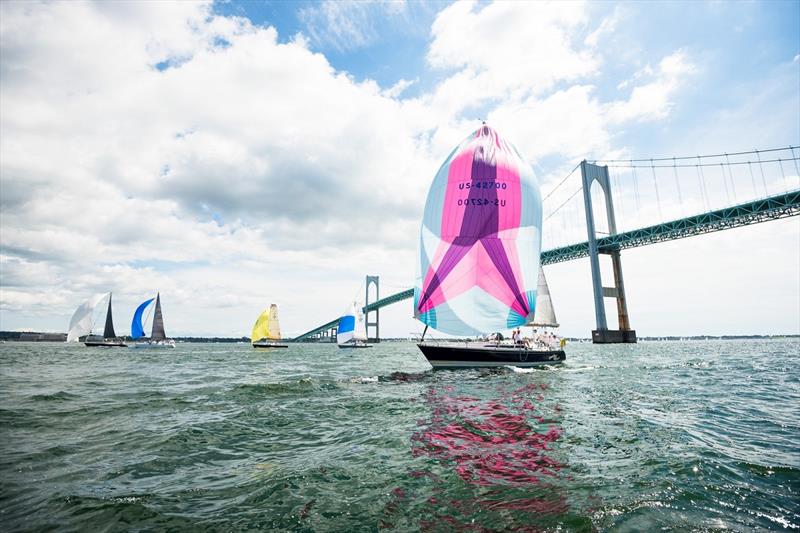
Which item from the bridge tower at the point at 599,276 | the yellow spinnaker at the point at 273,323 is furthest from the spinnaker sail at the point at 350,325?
the bridge tower at the point at 599,276

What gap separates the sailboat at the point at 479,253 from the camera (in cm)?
1486

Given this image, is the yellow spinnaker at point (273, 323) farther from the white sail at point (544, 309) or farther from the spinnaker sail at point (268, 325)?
the white sail at point (544, 309)

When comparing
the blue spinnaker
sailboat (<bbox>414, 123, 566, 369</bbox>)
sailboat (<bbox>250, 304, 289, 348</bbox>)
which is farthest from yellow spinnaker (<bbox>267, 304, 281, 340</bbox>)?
sailboat (<bbox>414, 123, 566, 369</bbox>)

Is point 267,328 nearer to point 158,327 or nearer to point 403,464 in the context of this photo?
point 158,327

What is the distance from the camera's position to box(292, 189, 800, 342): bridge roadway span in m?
41.0

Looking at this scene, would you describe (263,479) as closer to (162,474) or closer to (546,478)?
(162,474)

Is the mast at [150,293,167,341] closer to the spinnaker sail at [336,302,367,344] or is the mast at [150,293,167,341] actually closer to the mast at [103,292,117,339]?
the mast at [103,292,117,339]

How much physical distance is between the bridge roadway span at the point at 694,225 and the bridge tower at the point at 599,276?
6.78 ft

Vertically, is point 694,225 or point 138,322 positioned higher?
point 694,225

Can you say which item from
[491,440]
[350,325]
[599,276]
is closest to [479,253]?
[491,440]

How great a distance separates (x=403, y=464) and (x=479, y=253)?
1138 centimetres

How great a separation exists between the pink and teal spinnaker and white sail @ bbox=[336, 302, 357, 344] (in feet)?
97.1

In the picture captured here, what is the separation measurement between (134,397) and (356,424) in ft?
20.6

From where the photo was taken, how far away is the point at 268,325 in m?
51.7
